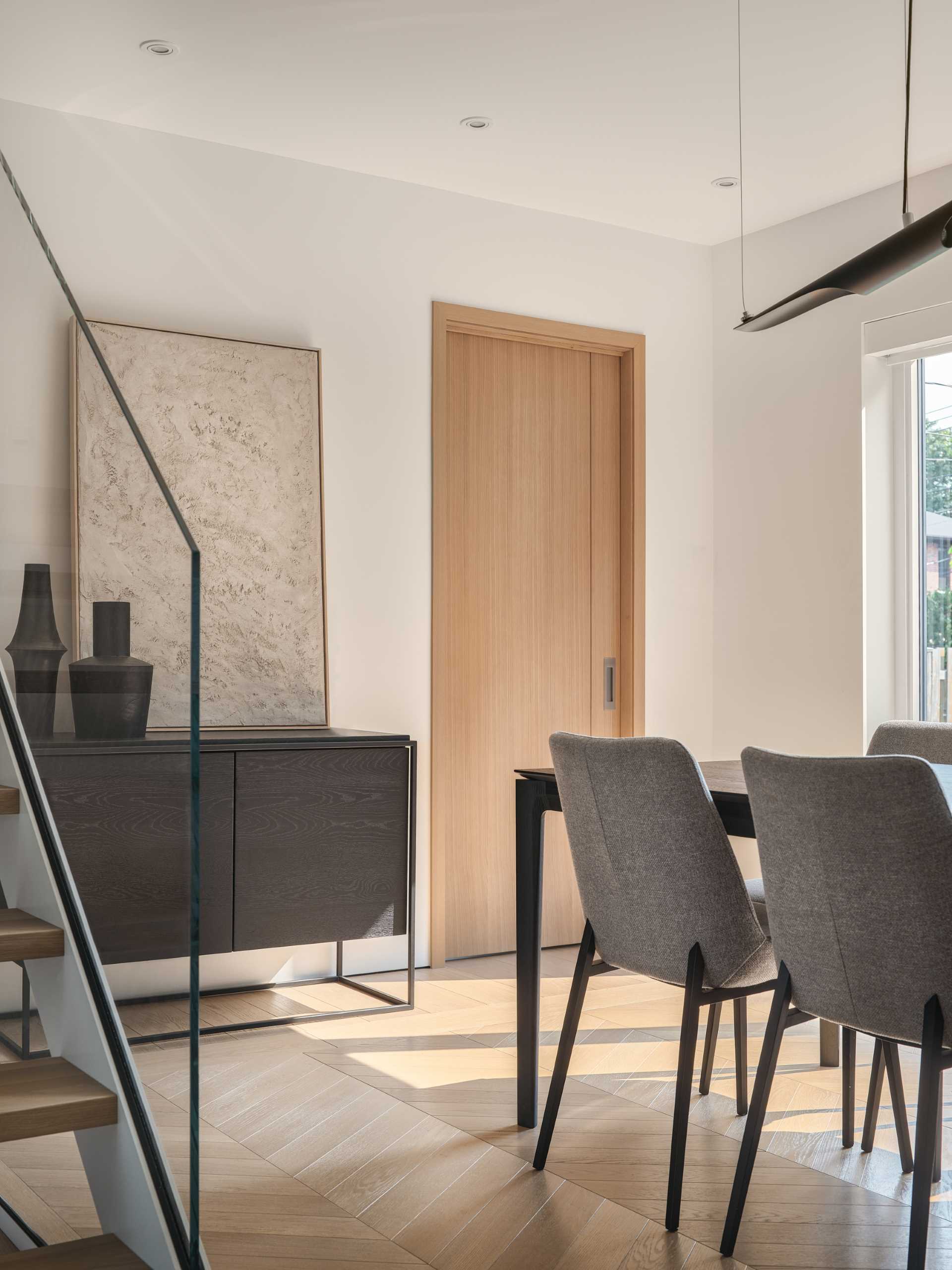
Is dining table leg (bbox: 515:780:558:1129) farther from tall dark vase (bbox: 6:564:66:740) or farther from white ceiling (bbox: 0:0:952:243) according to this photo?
white ceiling (bbox: 0:0:952:243)

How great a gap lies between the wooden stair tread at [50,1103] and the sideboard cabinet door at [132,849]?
0.20 meters

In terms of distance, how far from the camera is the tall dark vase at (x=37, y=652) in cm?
216

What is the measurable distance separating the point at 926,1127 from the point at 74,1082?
4.42 ft

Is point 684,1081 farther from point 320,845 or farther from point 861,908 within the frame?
point 320,845

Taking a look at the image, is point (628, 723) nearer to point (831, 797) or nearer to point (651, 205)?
point (651, 205)

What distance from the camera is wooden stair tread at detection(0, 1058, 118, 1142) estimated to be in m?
1.79

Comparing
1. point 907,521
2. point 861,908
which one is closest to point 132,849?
point 861,908

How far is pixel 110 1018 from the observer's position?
1.95 m

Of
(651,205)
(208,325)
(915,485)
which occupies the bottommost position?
(915,485)

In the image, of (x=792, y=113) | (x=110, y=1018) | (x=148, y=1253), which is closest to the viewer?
(x=148, y=1253)

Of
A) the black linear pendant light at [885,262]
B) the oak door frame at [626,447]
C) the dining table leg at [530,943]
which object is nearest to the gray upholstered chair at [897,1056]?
the dining table leg at [530,943]

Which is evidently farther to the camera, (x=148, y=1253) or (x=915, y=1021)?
(x=915, y=1021)

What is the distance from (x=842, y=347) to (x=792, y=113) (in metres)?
1.09

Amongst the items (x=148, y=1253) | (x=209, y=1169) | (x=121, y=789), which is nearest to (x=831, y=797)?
(x=121, y=789)
